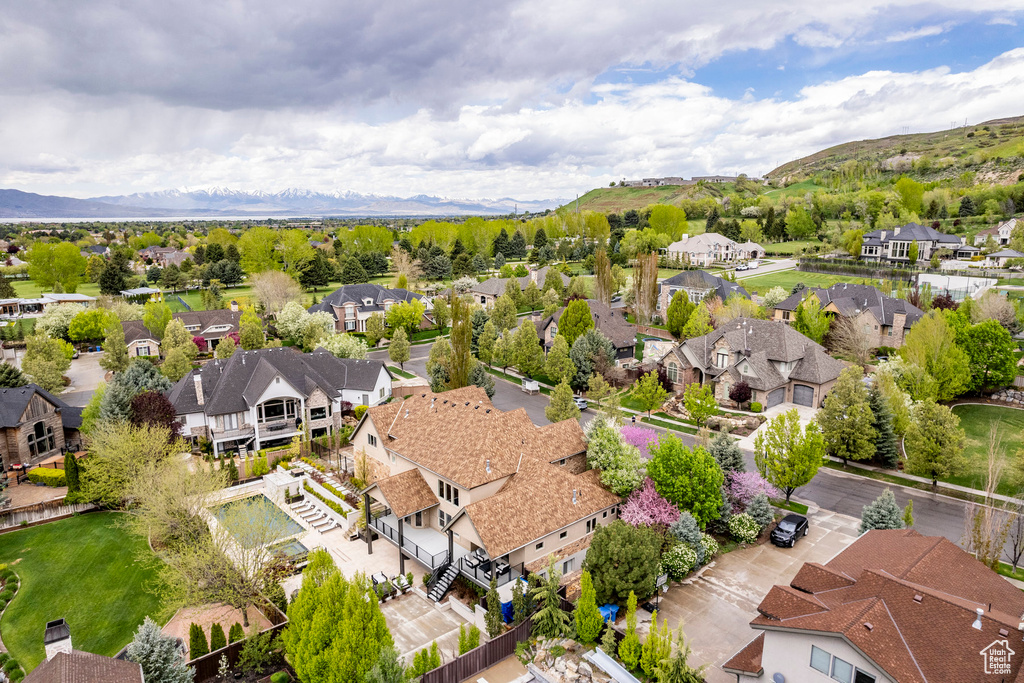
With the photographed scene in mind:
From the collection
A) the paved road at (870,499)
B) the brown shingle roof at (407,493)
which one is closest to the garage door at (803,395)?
the paved road at (870,499)

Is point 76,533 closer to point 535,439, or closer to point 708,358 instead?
point 535,439

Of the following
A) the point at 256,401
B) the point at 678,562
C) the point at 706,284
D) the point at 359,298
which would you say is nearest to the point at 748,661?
the point at 678,562

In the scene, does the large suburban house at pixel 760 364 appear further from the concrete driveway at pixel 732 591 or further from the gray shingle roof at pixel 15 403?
the gray shingle roof at pixel 15 403

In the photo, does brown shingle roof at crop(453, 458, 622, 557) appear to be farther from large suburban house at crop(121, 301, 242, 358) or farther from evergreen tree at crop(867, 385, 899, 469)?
large suburban house at crop(121, 301, 242, 358)

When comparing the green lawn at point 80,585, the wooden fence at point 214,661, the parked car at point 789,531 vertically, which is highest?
the wooden fence at point 214,661

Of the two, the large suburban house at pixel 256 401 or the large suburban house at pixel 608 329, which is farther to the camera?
the large suburban house at pixel 608 329

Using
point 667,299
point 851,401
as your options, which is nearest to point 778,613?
point 851,401

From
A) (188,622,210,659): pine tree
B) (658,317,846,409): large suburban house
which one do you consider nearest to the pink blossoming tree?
(188,622,210,659): pine tree
